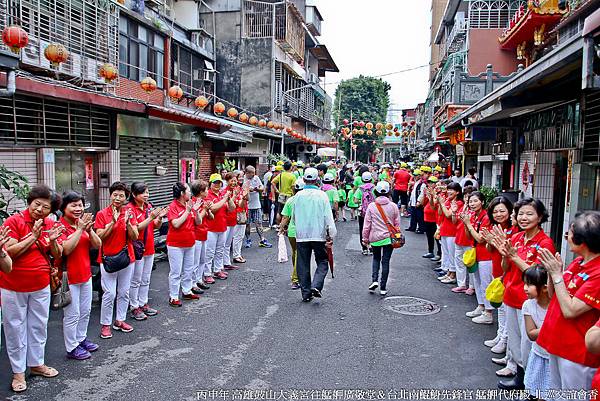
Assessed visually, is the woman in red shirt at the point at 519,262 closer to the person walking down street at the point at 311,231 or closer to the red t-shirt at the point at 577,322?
the red t-shirt at the point at 577,322

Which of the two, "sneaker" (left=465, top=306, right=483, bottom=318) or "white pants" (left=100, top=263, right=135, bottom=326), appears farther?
"sneaker" (left=465, top=306, right=483, bottom=318)

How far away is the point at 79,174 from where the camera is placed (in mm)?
10844

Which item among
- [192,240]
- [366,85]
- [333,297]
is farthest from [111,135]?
[366,85]

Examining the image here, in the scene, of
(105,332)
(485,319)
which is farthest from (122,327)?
(485,319)

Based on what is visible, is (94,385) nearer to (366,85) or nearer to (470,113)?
(470,113)

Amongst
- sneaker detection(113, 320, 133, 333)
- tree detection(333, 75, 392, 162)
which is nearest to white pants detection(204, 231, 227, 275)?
sneaker detection(113, 320, 133, 333)

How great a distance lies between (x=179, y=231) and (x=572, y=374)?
535 cm

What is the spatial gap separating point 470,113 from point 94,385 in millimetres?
10011

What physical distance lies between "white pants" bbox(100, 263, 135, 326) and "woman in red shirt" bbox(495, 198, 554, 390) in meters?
4.40

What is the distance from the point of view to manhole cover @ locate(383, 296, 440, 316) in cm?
716

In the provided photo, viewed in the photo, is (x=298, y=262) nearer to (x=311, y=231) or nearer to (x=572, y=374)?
(x=311, y=231)

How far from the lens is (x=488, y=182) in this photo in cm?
1792

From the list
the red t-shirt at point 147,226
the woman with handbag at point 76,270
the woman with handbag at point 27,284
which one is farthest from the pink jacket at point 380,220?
the woman with handbag at point 27,284

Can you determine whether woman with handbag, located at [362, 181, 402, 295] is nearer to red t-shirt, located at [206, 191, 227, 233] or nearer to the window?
red t-shirt, located at [206, 191, 227, 233]
